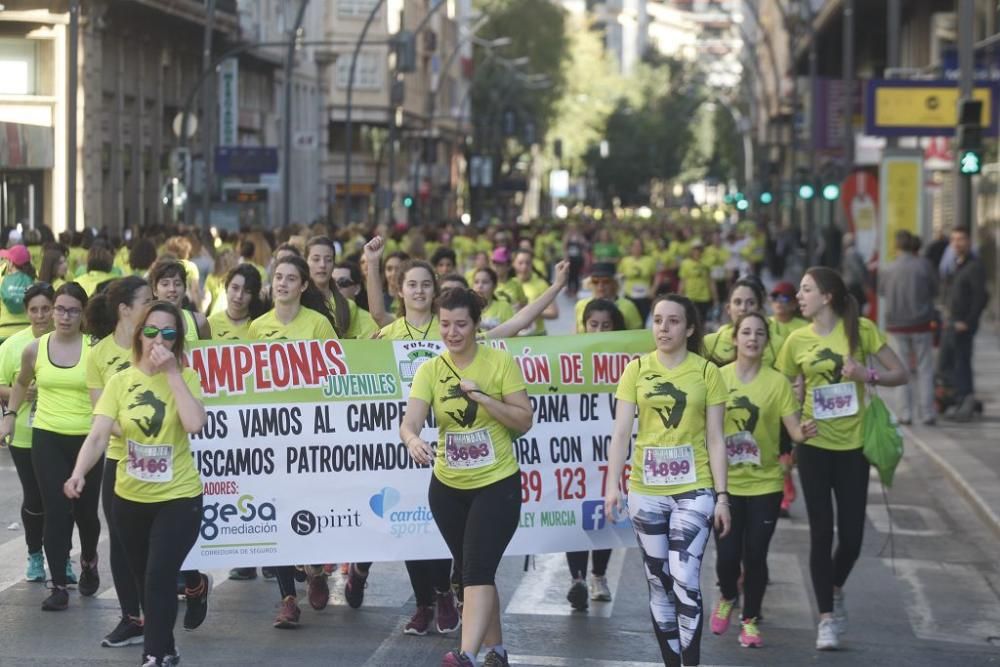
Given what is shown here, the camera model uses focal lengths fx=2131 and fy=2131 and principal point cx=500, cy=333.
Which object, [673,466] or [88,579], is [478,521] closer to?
[673,466]

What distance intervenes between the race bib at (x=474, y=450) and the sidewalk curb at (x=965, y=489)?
606 cm

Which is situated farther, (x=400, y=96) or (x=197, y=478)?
(x=400, y=96)

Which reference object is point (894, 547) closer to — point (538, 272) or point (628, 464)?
point (628, 464)

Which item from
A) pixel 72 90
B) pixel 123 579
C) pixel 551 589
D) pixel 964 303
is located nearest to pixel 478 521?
pixel 123 579

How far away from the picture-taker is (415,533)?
397 inches

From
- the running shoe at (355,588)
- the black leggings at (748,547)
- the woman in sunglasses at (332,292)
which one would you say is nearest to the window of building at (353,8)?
the woman in sunglasses at (332,292)

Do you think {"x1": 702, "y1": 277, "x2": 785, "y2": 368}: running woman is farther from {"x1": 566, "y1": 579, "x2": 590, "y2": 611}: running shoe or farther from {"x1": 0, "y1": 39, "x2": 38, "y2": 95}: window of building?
{"x1": 0, "y1": 39, "x2": 38, "y2": 95}: window of building

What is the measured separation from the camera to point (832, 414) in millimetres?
9953

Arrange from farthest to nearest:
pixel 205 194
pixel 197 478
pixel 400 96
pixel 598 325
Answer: pixel 400 96, pixel 205 194, pixel 598 325, pixel 197 478

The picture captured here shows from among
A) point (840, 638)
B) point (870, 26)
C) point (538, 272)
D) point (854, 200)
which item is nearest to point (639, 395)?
point (840, 638)

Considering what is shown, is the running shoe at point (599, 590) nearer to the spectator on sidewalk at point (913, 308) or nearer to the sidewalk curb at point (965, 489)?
the sidewalk curb at point (965, 489)

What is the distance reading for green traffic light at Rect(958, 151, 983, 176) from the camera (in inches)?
851

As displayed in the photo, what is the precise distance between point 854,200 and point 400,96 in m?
38.8

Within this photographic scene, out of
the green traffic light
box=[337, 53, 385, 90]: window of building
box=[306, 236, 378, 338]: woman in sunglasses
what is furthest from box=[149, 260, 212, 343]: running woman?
box=[337, 53, 385, 90]: window of building
